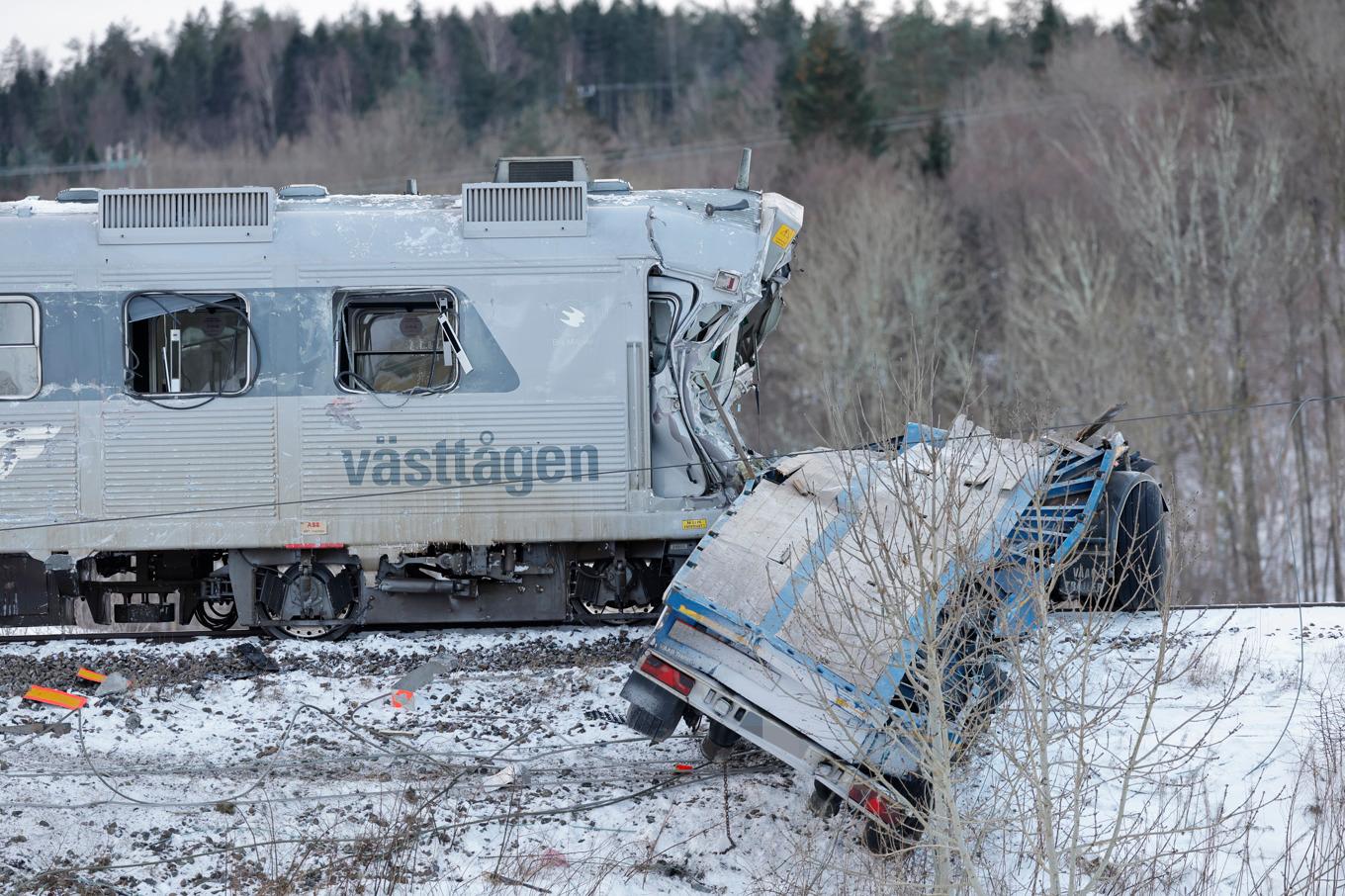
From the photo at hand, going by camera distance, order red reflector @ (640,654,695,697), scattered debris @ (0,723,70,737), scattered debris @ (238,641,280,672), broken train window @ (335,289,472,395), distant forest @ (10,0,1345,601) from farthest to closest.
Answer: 1. distant forest @ (10,0,1345,601)
2. broken train window @ (335,289,472,395)
3. scattered debris @ (238,641,280,672)
4. scattered debris @ (0,723,70,737)
5. red reflector @ (640,654,695,697)

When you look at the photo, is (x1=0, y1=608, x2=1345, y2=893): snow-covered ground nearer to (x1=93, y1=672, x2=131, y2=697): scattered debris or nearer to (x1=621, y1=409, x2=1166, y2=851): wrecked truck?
(x1=93, y1=672, x2=131, y2=697): scattered debris

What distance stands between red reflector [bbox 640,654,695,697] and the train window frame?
436 centimetres

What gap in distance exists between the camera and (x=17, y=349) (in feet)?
36.2

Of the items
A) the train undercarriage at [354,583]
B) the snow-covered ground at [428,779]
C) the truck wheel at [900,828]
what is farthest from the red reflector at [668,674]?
the train undercarriage at [354,583]

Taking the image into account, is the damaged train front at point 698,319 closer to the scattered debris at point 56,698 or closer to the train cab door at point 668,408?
the train cab door at point 668,408

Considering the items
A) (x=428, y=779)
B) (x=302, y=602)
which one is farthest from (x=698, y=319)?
(x=428, y=779)

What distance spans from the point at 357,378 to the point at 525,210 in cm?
192

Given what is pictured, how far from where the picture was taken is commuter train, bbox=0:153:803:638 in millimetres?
11023

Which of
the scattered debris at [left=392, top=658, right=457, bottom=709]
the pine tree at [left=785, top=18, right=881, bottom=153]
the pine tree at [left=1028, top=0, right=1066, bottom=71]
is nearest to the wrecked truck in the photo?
the scattered debris at [left=392, top=658, right=457, bottom=709]

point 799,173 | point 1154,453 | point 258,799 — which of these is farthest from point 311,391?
point 799,173

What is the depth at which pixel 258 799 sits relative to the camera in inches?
341

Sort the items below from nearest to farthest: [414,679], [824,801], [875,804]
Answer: [875,804]
[824,801]
[414,679]

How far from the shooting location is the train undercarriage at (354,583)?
448 inches

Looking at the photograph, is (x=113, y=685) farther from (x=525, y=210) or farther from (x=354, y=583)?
(x=525, y=210)
